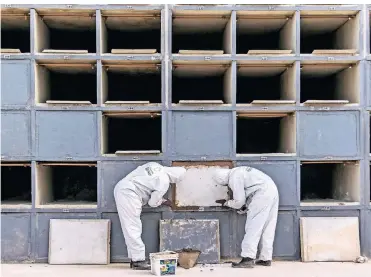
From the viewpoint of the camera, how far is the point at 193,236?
15.9 ft

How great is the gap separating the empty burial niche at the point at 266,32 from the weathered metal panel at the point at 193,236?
2.06 m

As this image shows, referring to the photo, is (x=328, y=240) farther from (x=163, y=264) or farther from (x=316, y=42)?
(x=316, y=42)

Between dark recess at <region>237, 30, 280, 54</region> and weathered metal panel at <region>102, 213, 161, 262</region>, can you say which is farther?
dark recess at <region>237, 30, 280, 54</region>

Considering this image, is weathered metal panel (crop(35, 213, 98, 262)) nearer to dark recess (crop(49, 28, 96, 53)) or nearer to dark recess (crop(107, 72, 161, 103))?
dark recess (crop(107, 72, 161, 103))

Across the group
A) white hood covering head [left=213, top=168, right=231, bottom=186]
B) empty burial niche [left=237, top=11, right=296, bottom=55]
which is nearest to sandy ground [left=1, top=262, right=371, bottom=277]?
white hood covering head [left=213, top=168, right=231, bottom=186]

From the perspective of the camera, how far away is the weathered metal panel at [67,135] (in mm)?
4871

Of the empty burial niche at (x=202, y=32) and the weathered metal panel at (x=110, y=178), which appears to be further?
the empty burial niche at (x=202, y=32)

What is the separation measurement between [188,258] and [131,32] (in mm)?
3057

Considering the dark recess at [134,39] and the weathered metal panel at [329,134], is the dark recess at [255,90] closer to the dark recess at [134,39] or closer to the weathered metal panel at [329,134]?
the weathered metal panel at [329,134]

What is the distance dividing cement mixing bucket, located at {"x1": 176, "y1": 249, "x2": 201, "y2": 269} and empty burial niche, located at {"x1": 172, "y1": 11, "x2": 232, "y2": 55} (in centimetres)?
224

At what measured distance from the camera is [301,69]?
5.16 metres

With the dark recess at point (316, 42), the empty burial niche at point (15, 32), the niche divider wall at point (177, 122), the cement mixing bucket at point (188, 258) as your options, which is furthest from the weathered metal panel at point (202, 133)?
the empty burial niche at point (15, 32)

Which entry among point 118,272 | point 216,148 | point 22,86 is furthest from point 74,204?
point 216,148

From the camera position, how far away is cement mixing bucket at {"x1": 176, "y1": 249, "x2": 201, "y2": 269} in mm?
4629
